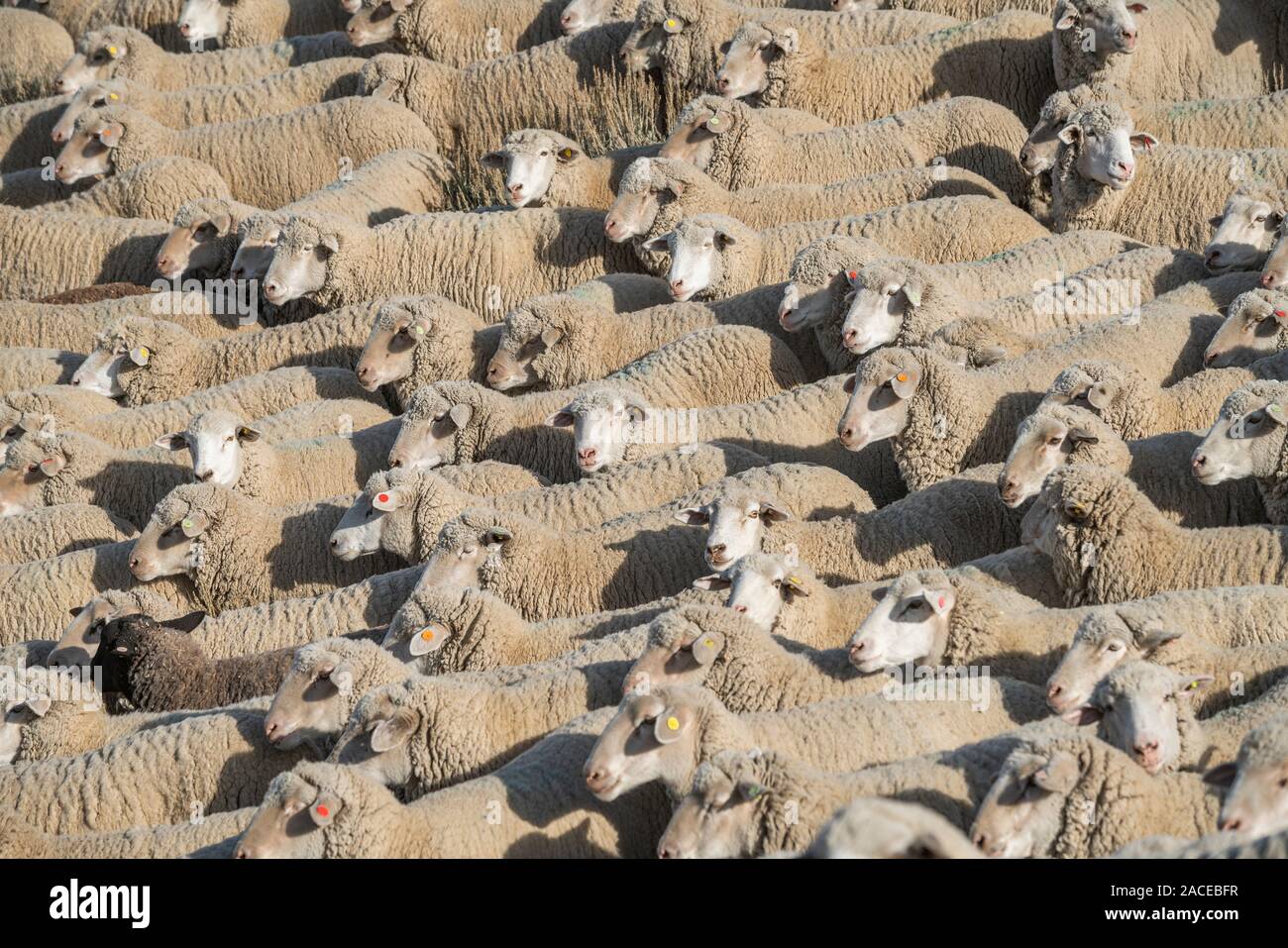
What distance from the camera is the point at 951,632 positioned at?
8133 mm

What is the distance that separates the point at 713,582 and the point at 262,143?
24.4 feet

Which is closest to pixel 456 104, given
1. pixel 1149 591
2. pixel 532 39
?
pixel 532 39

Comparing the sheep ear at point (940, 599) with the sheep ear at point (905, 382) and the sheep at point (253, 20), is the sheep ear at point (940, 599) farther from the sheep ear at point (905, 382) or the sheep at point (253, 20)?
the sheep at point (253, 20)

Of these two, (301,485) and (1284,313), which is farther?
(301,485)

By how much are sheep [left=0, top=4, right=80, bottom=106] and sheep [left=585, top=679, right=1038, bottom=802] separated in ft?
39.7

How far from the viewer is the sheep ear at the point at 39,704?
29.6 feet

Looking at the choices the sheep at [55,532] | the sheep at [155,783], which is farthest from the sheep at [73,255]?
the sheep at [155,783]

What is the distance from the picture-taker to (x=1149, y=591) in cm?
867

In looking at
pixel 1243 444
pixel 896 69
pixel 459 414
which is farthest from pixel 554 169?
pixel 1243 444

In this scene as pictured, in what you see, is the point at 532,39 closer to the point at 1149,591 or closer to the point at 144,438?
the point at 144,438

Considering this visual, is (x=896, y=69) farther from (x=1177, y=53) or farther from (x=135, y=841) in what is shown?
(x=135, y=841)

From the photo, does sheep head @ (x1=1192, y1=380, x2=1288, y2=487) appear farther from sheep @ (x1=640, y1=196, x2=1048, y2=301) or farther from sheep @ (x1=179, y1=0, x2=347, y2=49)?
sheep @ (x1=179, y1=0, x2=347, y2=49)
